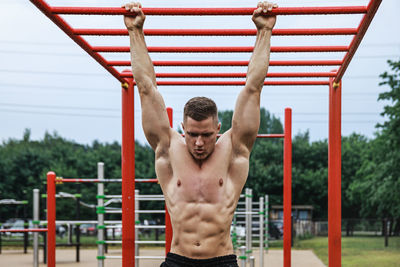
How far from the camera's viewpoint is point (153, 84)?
3121mm

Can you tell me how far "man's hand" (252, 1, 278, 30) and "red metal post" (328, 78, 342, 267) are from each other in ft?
4.66

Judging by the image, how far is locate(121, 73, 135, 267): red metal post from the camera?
13.6 feet

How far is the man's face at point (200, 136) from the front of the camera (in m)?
2.88

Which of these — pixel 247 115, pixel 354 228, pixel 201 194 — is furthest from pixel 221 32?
pixel 354 228

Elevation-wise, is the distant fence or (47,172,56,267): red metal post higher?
(47,172,56,267): red metal post

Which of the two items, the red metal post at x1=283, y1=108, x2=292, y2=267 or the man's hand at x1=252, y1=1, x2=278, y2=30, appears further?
the red metal post at x1=283, y1=108, x2=292, y2=267

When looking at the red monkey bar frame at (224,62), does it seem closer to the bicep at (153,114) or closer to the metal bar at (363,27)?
the metal bar at (363,27)

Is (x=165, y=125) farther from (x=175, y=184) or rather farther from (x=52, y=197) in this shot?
(x=52, y=197)

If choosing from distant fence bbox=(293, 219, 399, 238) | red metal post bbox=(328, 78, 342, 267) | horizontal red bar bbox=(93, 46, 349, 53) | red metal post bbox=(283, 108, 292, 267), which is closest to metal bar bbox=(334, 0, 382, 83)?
horizontal red bar bbox=(93, 46, 349, 53)

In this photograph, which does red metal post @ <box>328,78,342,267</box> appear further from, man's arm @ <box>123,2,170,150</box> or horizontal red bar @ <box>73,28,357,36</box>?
man's arm @ <box>123,2,170,150</box>

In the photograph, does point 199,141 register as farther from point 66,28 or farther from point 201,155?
point 66,28

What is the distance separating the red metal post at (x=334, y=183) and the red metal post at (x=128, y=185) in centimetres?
152

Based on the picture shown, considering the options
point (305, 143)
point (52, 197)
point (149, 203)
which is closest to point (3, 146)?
point (149, 203)

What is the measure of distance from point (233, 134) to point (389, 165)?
62.9 feet
